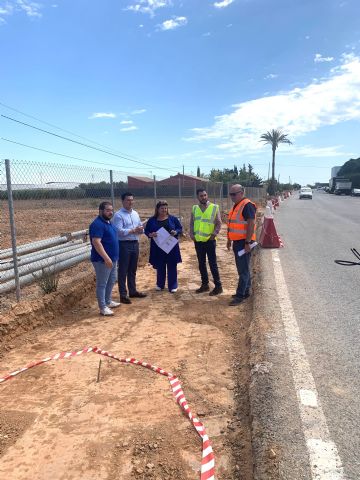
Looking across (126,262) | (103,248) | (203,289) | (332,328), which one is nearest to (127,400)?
(103,248)

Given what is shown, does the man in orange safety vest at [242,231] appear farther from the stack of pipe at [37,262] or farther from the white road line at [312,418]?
the stack of pipe at [37,262]

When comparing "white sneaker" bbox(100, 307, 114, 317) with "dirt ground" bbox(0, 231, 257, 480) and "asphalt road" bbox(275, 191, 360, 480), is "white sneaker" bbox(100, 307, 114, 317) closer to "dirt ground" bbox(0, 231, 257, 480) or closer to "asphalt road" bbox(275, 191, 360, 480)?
"dirt ground" bbox(0, 231, 257, 480)

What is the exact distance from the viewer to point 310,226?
16625mm

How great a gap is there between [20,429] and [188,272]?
18.5 feet

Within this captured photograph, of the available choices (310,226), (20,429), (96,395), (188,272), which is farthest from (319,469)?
(310,226)

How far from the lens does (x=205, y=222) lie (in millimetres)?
6777

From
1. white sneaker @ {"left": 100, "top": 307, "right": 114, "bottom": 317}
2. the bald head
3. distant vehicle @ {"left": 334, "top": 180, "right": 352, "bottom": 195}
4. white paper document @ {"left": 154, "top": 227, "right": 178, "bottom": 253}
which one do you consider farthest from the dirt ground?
distant vehicle @ {"left": 334, "top": 180, "right": 352, "bottom": 195}

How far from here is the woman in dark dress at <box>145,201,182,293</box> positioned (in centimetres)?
686

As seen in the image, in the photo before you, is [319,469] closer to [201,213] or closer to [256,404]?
[256,404]

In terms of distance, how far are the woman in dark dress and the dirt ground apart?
1.33 metres

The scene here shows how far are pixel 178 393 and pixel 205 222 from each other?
365 cm

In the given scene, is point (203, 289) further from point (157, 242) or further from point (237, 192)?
A: point (237, 192)

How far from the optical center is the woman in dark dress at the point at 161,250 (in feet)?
22.5

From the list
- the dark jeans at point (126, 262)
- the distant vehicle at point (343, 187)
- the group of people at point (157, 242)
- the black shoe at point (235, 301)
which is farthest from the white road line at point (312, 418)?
the distant vehicle at point (343, 187)
